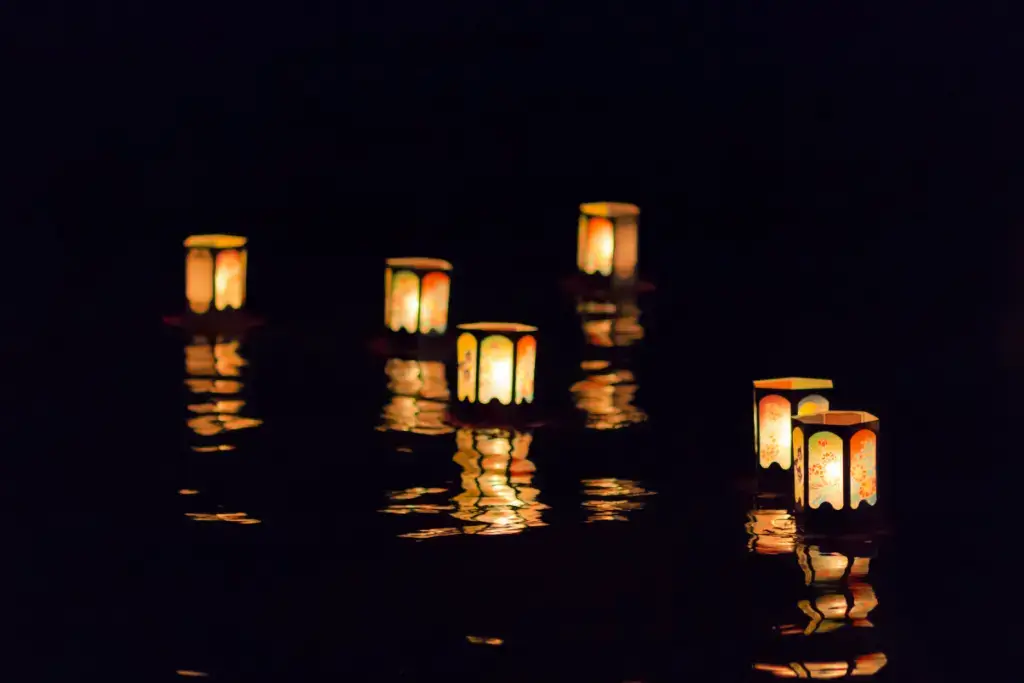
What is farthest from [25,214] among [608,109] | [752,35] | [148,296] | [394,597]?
[394,597]

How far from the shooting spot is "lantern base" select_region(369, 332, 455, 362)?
51.2 ft

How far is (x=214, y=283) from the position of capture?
1642 centimetres

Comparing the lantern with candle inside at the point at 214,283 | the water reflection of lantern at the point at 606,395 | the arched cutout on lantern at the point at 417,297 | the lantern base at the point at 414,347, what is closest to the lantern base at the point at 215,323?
the lantern with candle inside at the point at 214,283

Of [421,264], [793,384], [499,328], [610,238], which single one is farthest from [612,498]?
[610,238]

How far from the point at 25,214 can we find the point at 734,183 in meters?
6.62

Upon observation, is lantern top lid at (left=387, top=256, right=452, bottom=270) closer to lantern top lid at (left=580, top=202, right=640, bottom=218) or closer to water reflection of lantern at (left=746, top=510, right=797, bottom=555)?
lantern top lid at (left=580, top=202, right=640, bottom=218)

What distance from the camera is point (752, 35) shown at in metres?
23.9

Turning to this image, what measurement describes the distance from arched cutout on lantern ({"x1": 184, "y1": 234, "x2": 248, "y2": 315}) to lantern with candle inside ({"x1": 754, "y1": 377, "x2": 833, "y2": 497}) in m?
5.85

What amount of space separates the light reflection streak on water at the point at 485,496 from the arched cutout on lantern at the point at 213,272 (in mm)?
4027

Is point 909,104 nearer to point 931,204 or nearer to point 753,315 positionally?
point 931,204

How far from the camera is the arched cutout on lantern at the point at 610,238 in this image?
59.0 feet

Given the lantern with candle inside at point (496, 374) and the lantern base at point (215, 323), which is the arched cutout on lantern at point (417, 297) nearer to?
the lantern base at point (215, 323)

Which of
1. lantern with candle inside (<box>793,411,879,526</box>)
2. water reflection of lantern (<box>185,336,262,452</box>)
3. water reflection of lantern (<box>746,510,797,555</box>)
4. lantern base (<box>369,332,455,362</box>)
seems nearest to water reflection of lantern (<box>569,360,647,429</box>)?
lantern base (<box>369,332,455,362</box>)

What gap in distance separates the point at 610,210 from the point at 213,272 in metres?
3.40
